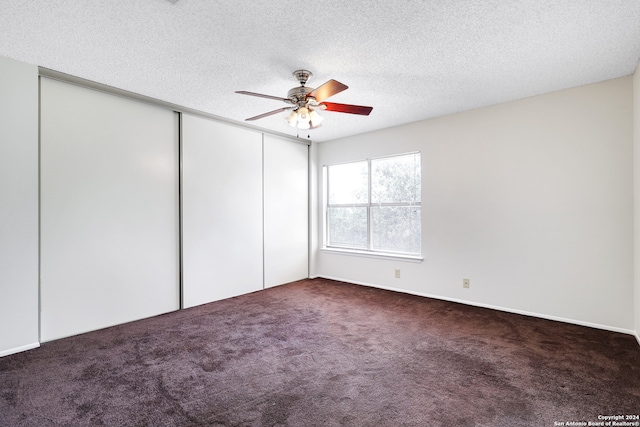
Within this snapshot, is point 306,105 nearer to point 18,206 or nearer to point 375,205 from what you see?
point 375,205

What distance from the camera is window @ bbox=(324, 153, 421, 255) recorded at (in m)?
4.50

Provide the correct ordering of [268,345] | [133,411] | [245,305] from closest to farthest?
[133,411] → [268,345] → [245,305]

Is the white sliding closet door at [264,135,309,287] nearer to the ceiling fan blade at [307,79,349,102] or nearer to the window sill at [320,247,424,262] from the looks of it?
the window sill at [320,247,424,262]

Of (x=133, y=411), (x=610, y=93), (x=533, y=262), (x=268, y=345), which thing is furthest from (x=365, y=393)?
(x=610, y=93)

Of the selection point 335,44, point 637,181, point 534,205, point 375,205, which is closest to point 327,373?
point 335,44

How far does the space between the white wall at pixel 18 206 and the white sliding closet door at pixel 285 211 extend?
2.68 m

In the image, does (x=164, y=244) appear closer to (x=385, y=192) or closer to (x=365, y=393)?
(x=365, y=393)

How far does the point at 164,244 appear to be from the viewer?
3.64 metres

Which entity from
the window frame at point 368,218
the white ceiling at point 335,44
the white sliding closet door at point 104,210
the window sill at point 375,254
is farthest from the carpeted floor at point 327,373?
the white ceiling at point 335,44

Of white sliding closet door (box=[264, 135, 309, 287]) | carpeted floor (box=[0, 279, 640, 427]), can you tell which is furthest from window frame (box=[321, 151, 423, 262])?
carpeted floor (box=[0, 279, 640, 427])

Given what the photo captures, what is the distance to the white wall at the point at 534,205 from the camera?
2988 millimetres

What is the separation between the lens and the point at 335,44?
7.74ft

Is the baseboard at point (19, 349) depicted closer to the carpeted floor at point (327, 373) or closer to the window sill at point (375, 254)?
the carpeted floor at point (327, 373)

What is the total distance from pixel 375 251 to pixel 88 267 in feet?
12.1
